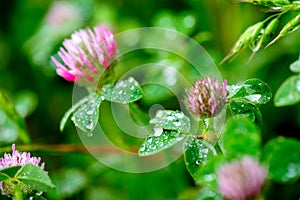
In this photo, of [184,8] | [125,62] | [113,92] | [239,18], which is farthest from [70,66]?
[184,8]

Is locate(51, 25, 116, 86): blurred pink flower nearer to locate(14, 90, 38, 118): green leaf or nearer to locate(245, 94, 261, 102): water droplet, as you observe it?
locate(245, 94, 261, 102): water droplet

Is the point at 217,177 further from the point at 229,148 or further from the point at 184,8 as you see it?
the point at 184,8

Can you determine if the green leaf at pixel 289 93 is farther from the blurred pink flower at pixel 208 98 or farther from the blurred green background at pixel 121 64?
the blurred green background at pixel 121 64

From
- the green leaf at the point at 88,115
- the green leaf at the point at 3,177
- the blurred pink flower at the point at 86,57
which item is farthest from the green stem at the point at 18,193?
the blurred pink flower at the point at 86,57

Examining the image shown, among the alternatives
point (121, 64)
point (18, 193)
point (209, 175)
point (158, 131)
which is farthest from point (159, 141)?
point (121, 64)

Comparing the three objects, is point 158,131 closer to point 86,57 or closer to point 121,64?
point 86,57
